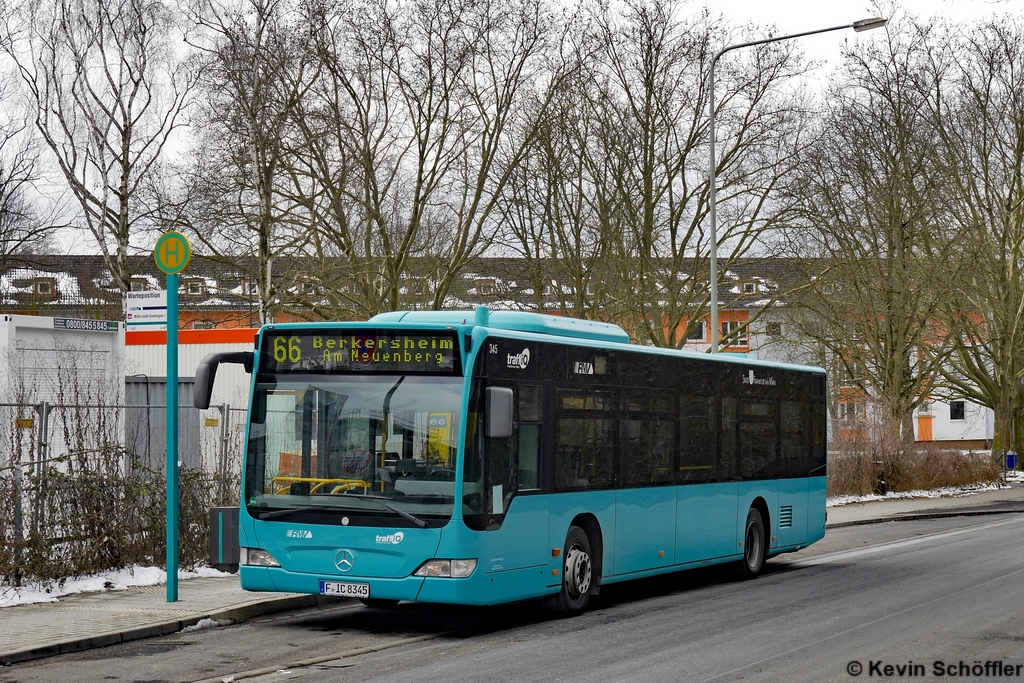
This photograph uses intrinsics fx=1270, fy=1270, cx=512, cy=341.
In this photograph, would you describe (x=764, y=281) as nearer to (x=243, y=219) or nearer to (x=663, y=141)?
(x=663, y=141)

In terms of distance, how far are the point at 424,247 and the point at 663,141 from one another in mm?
7873

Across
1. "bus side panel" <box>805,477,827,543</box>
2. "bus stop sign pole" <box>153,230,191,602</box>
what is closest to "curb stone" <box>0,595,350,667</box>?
"bus stop sign pole" <box>153,230,191,602</box>

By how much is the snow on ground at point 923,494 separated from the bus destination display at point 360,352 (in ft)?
71.1

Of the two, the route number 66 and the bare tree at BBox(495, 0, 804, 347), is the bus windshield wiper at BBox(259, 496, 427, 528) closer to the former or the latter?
the route number 66

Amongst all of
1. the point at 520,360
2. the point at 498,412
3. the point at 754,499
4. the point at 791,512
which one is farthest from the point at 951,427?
the point at 498,412

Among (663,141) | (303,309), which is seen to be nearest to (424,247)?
(303,309)

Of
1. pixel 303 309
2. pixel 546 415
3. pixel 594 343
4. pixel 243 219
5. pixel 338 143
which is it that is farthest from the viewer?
pixel 303 309

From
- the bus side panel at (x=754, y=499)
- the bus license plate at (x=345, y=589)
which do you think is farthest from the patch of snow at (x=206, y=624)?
the bus side panel at (x=754, y=499)

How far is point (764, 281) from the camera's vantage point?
3656cm

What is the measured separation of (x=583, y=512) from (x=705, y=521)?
120 inches

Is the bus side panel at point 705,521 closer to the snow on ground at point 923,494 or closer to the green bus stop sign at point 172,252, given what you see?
the green bus stop sign at point 172,252

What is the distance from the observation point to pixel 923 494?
34.9 meters

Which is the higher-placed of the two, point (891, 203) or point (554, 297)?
point (891, 203)

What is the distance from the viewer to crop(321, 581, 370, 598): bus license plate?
1058 cm
